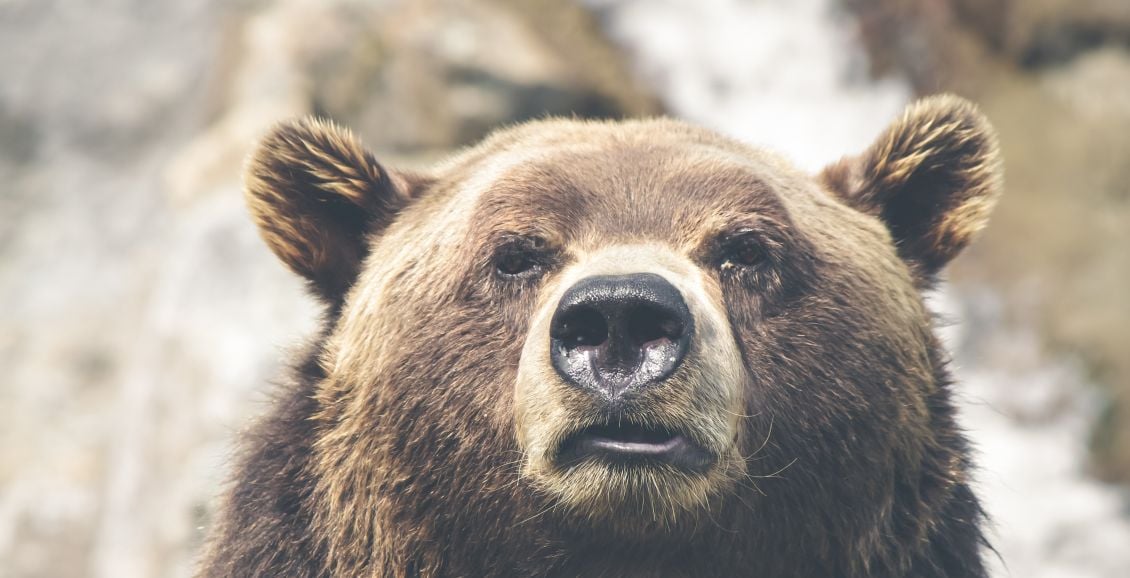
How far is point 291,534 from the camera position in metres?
4.82

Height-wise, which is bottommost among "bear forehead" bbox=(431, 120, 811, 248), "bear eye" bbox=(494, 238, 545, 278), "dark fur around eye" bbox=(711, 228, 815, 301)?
"bear eye" bbox=(494, 238, 545, 278)

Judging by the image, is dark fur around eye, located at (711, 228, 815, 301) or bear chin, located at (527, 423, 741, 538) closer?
bear chin, located at (527, 423, 741, 538)

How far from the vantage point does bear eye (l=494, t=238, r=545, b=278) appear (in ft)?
15.1

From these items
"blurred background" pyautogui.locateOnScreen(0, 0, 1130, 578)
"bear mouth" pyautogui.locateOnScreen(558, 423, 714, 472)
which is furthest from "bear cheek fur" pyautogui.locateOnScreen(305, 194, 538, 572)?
"blurred background" pyautogui.locateOnScreen(0, 0, 1130, 578)

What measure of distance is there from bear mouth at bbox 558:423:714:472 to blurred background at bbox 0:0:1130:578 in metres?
8.83

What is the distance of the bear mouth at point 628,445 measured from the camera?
4.05 metres

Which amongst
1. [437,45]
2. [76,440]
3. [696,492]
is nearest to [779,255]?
[696,492]

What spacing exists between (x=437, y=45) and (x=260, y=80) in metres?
2.11

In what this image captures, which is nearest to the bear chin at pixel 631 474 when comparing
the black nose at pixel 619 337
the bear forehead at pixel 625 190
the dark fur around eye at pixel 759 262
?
the black nose at pixel 619 337

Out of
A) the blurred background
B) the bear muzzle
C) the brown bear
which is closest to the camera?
the bear muzzle

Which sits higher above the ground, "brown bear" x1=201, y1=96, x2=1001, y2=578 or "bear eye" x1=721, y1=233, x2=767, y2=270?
"bear eye" x1=721, y1=233, x2=767, y2=270

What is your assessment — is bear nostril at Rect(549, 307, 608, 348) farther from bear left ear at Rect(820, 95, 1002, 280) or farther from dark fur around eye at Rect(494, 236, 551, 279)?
bear left ear at Rect(820, 95, 1002, 280)

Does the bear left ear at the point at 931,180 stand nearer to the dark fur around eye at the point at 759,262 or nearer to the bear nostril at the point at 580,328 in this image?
the dark fur around eye at the point at 759,262

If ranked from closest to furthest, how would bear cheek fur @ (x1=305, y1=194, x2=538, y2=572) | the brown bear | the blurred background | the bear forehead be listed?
1. the brown bear
2. bear cheek fur @ (x1=305, y1=194, x2=538, y2=572)
3. the bear forehead
4. the blurred background
